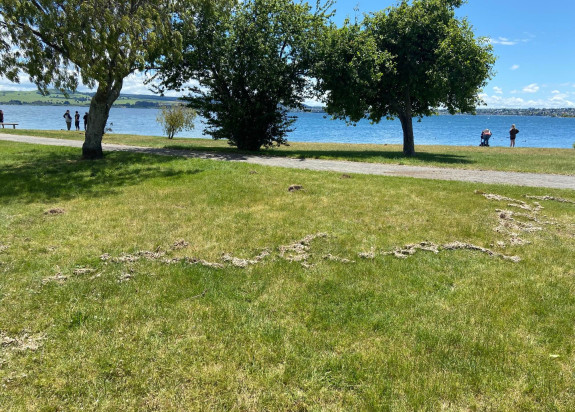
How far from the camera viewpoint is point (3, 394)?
3.19 meters

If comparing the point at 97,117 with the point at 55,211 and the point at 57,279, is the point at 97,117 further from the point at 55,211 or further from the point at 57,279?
the point at 57,279

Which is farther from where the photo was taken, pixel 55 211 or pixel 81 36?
pixel 81 36

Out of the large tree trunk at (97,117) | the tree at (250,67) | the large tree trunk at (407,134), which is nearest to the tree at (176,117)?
the tree at (250,67)

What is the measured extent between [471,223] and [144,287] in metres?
6.92

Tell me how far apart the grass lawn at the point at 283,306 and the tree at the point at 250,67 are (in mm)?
13684

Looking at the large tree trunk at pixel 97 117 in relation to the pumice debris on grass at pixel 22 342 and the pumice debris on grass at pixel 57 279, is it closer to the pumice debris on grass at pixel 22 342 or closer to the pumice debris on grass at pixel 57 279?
the pumice debris on grass at pixel 57 279

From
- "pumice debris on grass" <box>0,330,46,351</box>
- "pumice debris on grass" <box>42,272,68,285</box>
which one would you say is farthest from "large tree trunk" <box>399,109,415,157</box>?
"pumice debris on grass" <box>0,330,46,351</box>

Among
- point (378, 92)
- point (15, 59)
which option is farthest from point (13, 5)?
point (378, 92)

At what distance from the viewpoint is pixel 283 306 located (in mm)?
4746

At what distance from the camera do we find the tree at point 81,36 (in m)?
12.6

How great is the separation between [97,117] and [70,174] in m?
4.38

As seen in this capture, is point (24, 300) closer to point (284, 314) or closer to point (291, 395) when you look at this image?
point (284, 314)

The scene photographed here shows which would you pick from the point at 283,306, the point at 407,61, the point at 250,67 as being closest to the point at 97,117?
the point at 250,67

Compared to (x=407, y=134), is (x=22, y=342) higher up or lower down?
lower down
